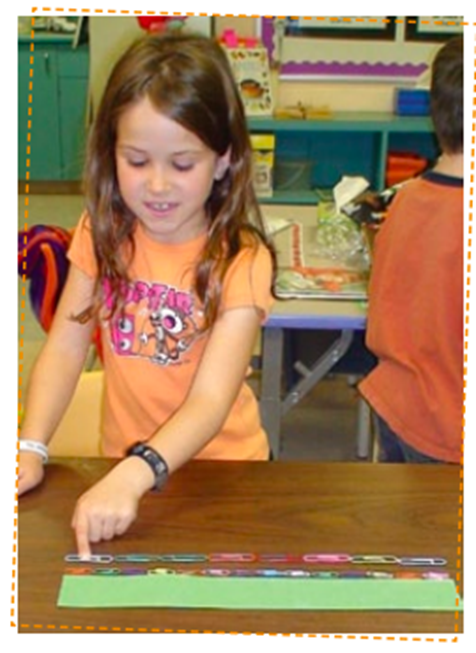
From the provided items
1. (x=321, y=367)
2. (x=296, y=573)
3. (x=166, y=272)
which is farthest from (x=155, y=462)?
(x=321, y=367)

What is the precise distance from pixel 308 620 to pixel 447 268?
74cm

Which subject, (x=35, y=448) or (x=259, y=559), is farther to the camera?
(x=35, y=448)

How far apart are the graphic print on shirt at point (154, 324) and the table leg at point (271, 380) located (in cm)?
76

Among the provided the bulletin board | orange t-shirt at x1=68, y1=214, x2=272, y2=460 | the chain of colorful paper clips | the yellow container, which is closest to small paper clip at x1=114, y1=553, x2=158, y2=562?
the chain of colorful paper clips

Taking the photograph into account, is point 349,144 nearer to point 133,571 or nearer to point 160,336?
point 160,336

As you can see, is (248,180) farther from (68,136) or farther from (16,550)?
(68,136)

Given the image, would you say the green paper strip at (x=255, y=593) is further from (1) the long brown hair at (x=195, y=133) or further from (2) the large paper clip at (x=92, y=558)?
(1) the long brown hair at (x=195, y=133)

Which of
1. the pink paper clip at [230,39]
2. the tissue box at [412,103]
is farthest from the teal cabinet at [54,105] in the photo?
the tissue box at [412,103]

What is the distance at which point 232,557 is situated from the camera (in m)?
0.90

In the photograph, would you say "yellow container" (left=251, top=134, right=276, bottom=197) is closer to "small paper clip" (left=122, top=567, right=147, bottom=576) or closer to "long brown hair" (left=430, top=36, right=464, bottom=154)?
"long brown hair" (left=430, top=36, right=464, bottom=154)

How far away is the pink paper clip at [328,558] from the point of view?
2.94 feet

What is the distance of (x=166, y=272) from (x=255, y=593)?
20.4 inches
